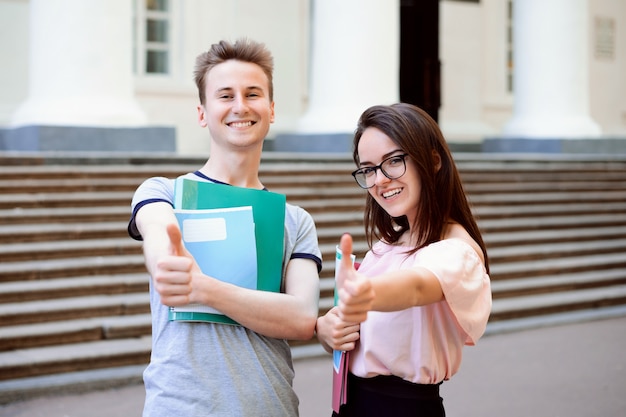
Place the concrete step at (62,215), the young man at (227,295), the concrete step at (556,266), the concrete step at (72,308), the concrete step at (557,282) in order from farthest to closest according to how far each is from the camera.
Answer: the concrete step at (556,266) → the concrete step at (557,282) → the concrete step at (62,215) → the concrete step at (72,308) → the young man at (227,295)

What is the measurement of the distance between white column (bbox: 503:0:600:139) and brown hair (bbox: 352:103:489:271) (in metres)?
13.1

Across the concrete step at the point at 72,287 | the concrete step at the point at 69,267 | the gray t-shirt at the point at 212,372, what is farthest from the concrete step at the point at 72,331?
the gray t-shirt at the point at 212,372

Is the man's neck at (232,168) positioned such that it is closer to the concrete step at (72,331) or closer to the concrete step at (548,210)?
the concrete step at (72,331)

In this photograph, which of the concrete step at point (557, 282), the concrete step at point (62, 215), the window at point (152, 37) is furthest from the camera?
the window at point (152, 37)

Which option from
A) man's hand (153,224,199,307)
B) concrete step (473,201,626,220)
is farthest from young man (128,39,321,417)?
concrete step (473,201,626,220)

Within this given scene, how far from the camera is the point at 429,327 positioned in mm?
2113

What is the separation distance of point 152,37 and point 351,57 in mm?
3509

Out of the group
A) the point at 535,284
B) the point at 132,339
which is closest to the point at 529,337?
the point at 535,284

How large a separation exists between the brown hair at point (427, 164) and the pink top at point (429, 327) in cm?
10

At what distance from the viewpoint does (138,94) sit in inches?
530

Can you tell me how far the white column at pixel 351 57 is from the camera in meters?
12.2

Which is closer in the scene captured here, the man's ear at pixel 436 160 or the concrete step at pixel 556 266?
the man's ear at pixel 436 160

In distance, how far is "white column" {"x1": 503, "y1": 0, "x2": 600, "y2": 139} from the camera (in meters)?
14.8

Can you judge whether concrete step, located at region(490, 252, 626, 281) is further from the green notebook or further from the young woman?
the green notebook
